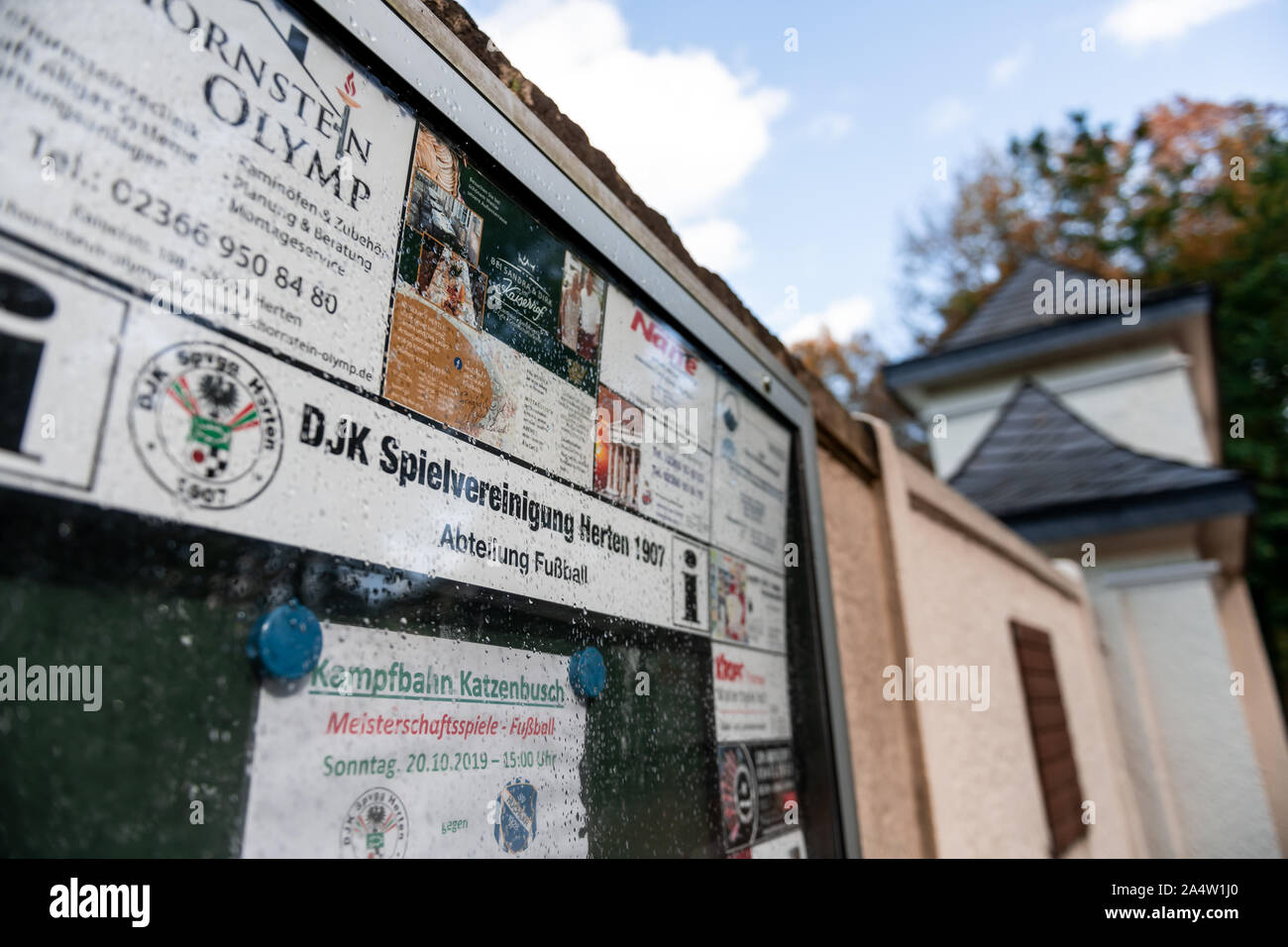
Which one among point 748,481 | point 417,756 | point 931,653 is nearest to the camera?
point 417,756

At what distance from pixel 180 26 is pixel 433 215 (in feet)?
1.12

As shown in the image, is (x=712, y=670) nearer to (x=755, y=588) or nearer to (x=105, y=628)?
(x=755, y=588)

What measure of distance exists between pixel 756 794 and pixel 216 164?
137 centimetres

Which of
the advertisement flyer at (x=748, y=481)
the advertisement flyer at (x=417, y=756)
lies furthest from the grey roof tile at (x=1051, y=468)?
the advertisement flyer at (x=417, y=756)

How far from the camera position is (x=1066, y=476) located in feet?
20.4

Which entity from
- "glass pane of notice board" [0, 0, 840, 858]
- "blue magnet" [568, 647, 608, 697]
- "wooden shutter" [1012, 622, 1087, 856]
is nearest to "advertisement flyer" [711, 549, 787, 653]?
"glass pane of notice board" [0, 0, 840, 858]

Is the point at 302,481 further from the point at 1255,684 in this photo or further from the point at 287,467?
the point at 1255,684

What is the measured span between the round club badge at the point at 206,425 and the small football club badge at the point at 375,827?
0.34 m

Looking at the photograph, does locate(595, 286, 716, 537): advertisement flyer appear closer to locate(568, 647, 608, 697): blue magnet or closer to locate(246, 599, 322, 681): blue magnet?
locate(568, 647, 608, 697): blue magnet

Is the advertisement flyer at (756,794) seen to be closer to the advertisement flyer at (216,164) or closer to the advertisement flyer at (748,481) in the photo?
the advertisement flyer at (748,481)

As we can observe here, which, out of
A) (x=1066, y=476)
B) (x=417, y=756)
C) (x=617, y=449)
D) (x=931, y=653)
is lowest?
(x=417, y=756)

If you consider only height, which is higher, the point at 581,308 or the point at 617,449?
the point at 581,308

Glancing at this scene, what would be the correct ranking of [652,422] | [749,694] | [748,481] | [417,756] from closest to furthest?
1. [417,756]
2. [652,422]
3. [749,694]
4. [748,481]

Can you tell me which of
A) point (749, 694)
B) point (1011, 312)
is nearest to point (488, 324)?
point (749, 694)
